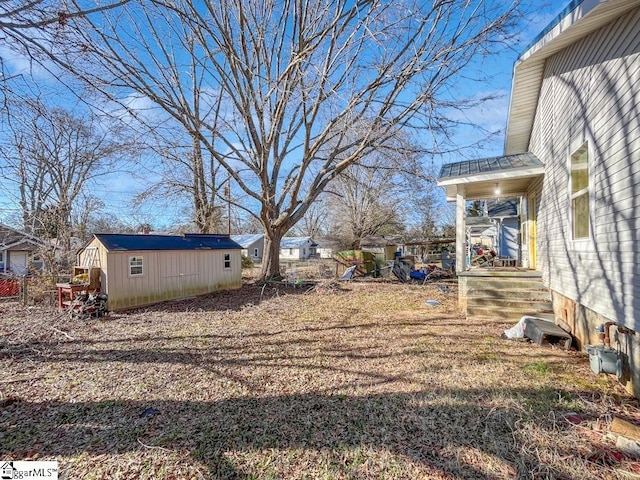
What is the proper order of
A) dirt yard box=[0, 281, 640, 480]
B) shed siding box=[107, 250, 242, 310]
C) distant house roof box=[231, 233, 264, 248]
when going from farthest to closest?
→ distant house roof box=[231, 233, 264, 248]
shed siding box=[107, 250, 242, 310]
dirt yard box=[0, 281, 640, 480]

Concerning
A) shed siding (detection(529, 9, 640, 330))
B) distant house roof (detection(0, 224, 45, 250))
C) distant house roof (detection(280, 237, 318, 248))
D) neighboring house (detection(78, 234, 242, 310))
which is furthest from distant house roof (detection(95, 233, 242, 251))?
distant house roof (detection(280, 237, 318, 248))

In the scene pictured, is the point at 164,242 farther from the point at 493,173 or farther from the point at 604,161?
the point at 604,161

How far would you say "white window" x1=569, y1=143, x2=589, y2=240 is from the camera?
15.5 ft

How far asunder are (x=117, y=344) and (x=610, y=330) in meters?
7.70

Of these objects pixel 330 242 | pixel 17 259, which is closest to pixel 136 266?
pixel 17 259

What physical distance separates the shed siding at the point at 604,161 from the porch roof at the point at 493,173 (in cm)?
117

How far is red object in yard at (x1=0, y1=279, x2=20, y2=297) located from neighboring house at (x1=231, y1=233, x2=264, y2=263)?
19608mm

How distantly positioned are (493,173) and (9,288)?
15.0 meters

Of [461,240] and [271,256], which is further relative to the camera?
[271,256]

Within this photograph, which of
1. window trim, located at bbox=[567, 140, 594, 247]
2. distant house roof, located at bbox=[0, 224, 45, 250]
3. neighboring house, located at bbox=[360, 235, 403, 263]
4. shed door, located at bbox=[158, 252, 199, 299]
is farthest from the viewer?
neighboring house, located at bbox=[360, 235, 403, 263]

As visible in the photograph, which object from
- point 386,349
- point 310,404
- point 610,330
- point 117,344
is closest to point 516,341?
point 610,330

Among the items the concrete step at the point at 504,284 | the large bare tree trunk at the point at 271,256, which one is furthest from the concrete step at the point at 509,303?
the large bare tree trunk at the point at 271,256

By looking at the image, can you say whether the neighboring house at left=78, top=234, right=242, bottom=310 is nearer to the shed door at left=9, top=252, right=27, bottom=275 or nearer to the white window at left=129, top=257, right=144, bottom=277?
the white window at left=129, top=257, right=144, bottom=277

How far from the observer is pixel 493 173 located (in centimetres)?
733
